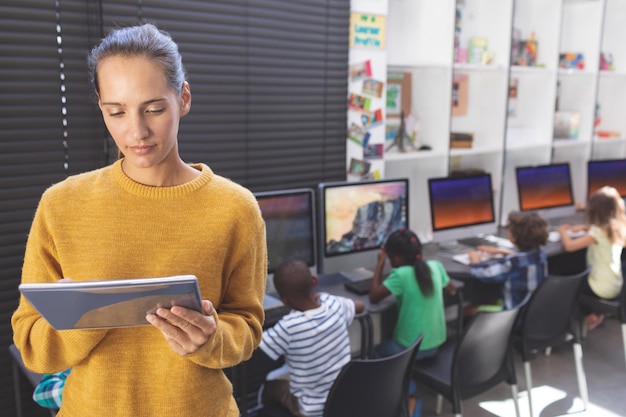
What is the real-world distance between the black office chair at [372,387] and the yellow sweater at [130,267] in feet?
2.56

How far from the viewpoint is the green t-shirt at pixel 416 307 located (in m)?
2.59

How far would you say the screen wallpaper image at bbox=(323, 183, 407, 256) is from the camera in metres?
2.76

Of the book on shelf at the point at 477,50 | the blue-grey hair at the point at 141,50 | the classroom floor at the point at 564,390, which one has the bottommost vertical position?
the classroom floor at the point at 564,390

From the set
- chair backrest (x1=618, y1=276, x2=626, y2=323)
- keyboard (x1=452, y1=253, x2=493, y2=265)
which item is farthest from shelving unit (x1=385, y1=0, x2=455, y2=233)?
chair backrest (x1=618, y1=276, x2=626, y2=323)

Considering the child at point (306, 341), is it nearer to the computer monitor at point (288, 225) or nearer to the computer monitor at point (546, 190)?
the computer monitor at point (288, 225)

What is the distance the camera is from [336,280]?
9.57 feet

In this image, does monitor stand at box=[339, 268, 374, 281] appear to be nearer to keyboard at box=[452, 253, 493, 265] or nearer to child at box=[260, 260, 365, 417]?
keyboard at box=[452, 253, 493, 265]

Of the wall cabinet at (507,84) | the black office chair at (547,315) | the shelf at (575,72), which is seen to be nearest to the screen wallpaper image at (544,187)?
the wall cabinet at (507,84)

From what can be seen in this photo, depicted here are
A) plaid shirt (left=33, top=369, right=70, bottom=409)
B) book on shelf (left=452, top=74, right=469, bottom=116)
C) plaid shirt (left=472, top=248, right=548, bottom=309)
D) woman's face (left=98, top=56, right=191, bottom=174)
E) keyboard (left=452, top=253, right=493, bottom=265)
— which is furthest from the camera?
book on shelf (left=452, top=74, right=469, bottom=116)

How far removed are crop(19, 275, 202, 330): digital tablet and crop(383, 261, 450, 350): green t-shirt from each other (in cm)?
176

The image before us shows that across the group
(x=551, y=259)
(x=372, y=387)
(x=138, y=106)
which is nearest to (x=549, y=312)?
(x=372, y=387)

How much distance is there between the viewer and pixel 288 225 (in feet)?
8.57

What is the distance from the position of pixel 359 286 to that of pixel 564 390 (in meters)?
1.42

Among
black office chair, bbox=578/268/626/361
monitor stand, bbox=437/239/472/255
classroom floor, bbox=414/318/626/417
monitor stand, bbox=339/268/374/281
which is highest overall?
monitor stand, bbox=437/239/472/255
